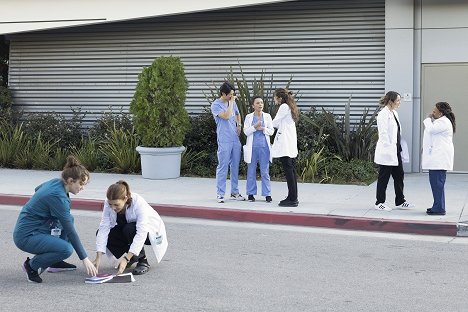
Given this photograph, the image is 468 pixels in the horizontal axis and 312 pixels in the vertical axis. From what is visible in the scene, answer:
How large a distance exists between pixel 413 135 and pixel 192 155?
15.2 ft

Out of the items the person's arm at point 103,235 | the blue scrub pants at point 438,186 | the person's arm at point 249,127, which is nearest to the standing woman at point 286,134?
the person's arm at point 249,127

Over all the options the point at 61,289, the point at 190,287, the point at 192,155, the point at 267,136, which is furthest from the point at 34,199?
the point at 192,155

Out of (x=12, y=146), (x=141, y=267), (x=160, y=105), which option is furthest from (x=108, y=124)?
(x=141, y=267)

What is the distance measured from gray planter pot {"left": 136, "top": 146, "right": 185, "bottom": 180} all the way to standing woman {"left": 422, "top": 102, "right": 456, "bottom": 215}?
18.3ft

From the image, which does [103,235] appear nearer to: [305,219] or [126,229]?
[126,229]

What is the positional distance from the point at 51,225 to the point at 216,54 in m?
10.9

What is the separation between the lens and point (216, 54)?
1780 centimetres

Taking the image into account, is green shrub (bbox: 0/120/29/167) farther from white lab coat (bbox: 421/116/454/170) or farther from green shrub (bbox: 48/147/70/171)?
white lab coat (bbox: 421/116/454/170)

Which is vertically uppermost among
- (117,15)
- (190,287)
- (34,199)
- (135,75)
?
(117,15)

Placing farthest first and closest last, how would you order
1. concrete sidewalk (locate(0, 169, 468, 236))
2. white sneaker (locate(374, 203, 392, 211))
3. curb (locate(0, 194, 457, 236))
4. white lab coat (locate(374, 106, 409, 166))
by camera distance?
white sneaker (locate(374, 203, 392, 211)) → white lab coat (locate(374, 106, 409, 166)) → concrete sidewalk (locate(0, 169, 468, 236)) → curb (locate(0, 194, 457, 236))

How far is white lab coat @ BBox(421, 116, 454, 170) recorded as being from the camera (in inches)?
432

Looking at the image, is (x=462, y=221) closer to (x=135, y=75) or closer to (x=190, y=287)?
(x=190, y=287)

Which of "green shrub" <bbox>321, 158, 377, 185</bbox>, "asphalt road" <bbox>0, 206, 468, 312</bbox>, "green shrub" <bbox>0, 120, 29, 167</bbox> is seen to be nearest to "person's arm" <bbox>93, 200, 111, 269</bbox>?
"asphalt road" <bbox>0, 206, 468, 312</bbox>

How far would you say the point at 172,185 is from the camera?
565 inches
